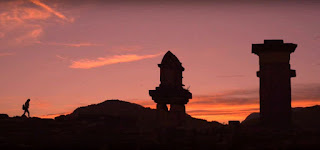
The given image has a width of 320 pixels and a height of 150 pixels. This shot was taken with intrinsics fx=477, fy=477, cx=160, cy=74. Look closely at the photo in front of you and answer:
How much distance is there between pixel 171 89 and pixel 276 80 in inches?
311

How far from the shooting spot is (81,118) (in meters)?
32.0

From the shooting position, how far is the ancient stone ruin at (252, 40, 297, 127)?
31531 mm

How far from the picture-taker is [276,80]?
1256 inches

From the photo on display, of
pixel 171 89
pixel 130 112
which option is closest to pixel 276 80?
pixel 171 89

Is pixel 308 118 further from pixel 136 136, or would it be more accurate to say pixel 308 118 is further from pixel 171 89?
pixel 136 136

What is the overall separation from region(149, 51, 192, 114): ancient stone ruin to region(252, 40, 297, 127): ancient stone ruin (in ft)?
19.8

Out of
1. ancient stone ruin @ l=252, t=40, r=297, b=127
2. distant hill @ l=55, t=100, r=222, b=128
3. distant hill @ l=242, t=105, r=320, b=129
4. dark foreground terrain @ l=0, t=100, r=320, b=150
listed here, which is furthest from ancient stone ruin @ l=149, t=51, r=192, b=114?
distant hill @ l=242, t=105, r=320, b=129

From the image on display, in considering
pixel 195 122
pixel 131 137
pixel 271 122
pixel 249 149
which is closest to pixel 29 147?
pixel 131 137

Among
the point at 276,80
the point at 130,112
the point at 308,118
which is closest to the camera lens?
the point at 276,80

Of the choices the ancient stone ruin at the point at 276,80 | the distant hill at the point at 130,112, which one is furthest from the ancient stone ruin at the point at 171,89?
the distant hill at the point at 130,112

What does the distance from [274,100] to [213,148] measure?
1231 centimetres

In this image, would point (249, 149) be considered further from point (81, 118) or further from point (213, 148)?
point (81, 118)

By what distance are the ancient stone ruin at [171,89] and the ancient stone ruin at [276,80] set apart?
6033mm

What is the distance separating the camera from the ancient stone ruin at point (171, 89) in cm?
2835
